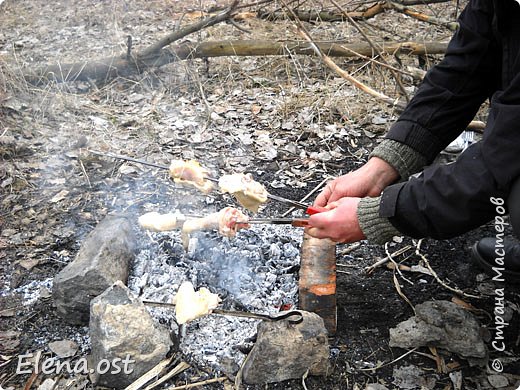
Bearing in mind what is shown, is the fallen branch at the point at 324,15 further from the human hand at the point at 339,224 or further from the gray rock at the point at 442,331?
the gray rock at the point at 442,331

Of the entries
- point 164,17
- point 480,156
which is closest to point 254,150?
point 480,156

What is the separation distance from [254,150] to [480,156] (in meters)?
2.65

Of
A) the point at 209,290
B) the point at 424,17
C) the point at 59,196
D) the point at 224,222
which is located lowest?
the point at 59,196

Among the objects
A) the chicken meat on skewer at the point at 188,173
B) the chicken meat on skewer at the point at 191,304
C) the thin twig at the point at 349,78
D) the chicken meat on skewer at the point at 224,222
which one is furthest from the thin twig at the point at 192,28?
the chicken meat on skewer at the point at 191,304

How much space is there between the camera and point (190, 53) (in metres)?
5.75

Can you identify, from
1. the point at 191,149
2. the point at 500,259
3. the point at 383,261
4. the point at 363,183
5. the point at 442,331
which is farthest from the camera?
the point at 191,149

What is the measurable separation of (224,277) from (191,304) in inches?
20.3

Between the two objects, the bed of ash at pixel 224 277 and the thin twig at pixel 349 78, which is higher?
the thin twig at pixel 349 78

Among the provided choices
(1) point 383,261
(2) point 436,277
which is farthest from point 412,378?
(1) point 383,261

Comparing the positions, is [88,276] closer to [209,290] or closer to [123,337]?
[123,337]

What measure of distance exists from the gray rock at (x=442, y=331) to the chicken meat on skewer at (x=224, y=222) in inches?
39.8

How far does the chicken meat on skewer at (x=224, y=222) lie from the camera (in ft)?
8.80

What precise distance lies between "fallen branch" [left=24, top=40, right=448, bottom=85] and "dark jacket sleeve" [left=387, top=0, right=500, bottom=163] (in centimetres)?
278

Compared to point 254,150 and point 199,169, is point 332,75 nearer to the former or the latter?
point 254,150
